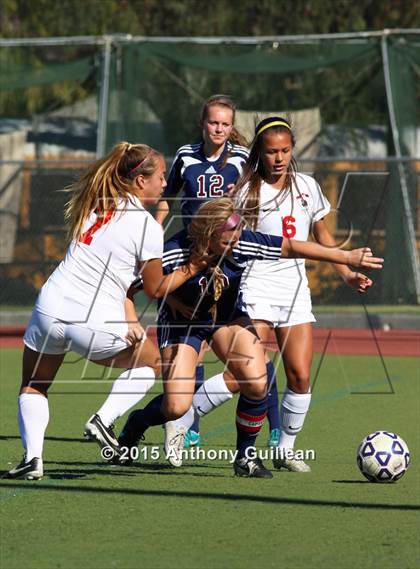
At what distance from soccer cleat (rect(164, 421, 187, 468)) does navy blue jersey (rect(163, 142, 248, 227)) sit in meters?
1.42

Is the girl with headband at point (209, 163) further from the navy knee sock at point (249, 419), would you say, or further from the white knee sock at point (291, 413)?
the navy knee sock at point (249, 419)

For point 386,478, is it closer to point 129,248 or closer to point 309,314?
point 309,314

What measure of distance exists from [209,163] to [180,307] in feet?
5.36

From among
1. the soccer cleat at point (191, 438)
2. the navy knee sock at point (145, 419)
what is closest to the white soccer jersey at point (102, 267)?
the navy knee sock at point (145, 419)

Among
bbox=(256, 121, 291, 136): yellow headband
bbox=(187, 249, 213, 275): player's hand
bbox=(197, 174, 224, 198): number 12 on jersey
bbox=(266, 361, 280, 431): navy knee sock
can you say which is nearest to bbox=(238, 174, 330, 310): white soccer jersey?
bbox=(256, 121, 291, 136): yellow headband

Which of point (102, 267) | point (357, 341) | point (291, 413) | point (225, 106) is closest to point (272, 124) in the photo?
point (225, 106)

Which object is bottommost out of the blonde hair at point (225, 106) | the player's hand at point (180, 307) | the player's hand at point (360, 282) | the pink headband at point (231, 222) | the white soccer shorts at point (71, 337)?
the white soccer shorts at point (71, 337)

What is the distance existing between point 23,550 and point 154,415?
1.86 meters

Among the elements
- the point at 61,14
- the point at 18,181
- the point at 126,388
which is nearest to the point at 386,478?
the point at 126,388

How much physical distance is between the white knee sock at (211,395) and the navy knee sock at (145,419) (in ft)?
1.95

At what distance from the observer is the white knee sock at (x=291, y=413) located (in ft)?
22.4

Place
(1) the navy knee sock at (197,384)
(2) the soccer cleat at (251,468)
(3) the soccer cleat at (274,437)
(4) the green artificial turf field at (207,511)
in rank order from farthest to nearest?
(3) the soccer cleat at (274,437) < (1) the navy knee sock at (197,384) < (2) the soccer cleat at (251,468) < (4) the green artificial turf field at (207,511)

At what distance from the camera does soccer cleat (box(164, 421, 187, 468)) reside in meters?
6.83

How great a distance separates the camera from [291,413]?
22.4 ft
